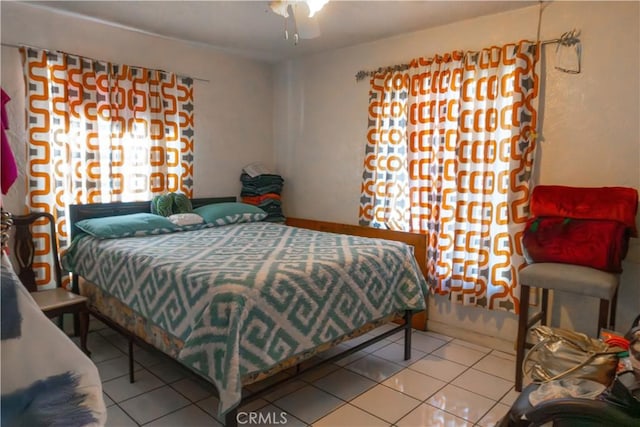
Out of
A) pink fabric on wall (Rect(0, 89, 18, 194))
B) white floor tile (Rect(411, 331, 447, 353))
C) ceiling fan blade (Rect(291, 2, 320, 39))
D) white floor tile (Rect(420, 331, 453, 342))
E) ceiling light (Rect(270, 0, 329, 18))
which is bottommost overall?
white floor tile (Rect(411, 331, 447, 353))

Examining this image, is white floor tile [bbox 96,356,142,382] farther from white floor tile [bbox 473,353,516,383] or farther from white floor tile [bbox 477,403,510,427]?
white floor tile [bbox 473,353,516,383]

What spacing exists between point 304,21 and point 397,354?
243 cm

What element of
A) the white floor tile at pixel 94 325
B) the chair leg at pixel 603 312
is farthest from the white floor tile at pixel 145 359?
the chair leg at pixel 603 312

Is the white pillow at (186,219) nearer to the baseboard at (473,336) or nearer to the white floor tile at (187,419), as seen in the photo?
the white floor tile at (187,419)

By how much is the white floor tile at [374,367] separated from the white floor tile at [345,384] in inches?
2.3

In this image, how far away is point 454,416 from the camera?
2.30 m

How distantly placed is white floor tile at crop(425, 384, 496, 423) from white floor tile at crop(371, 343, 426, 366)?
43 centimetres

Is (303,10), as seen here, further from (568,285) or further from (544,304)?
(544,304)

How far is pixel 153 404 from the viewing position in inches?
94.0

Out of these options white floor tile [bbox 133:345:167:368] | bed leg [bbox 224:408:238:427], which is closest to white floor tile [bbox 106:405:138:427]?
white floor tile [bbox 133:345:167:368]

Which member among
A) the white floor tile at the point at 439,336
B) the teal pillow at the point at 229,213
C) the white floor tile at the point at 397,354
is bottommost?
the white floor tile at the point at 397,354

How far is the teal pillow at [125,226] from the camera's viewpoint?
118 inches

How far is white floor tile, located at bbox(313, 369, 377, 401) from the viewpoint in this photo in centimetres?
255

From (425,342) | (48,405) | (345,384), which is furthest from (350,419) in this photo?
(48,405)
